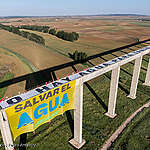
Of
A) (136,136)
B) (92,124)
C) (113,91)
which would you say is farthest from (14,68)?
(136,136)

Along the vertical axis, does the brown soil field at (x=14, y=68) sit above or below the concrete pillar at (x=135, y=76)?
below

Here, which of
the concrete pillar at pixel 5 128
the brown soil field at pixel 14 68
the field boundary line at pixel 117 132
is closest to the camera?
the concrete pillar at pixel 5 128

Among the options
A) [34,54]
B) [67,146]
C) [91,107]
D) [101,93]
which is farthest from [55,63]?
[67,146]

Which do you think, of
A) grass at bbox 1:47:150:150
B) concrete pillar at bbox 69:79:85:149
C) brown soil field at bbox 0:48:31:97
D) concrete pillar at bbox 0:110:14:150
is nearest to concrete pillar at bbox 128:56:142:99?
grass at bbox 1:47:150:150

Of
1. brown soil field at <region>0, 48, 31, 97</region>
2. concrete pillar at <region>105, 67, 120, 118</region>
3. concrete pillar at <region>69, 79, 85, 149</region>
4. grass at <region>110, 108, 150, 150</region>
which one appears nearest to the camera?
concrete pillar at <region>69, 79, 85, 149</region>

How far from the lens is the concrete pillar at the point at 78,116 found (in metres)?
16.0

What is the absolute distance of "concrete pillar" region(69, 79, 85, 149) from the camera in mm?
16031

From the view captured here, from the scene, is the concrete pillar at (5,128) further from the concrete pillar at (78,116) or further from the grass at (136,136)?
the grass at (136,136)

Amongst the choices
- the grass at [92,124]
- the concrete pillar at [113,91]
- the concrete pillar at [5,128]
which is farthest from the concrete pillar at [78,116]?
the concrete pillar at [5,128]

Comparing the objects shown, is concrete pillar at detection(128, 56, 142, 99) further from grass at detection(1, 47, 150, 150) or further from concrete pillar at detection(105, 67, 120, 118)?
concrete pillar at detection(105, 67, 120, 118)

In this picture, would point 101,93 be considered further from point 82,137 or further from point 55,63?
point 55,63

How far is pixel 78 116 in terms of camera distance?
17125 millimetres

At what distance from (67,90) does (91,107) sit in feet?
39.1

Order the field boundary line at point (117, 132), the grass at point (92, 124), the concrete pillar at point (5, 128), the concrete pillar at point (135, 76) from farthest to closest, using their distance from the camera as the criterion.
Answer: the concrete pillar at point (135, 76) < the grass at point (92, 124) < the field boundary line at point (117, 132) < the concrete pillar at point (5, 128)
